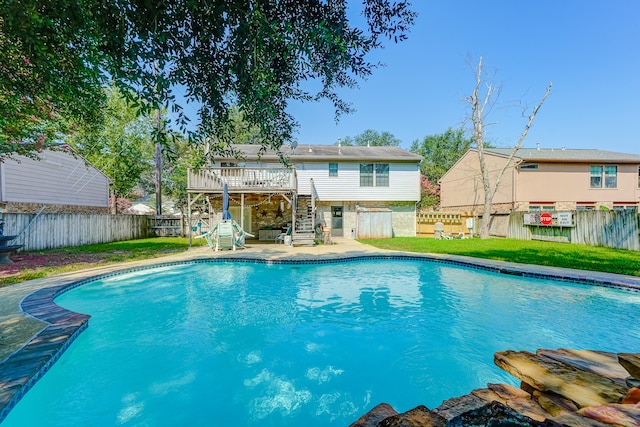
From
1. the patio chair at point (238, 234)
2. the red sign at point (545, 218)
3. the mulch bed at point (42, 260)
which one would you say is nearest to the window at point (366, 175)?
the patio chair at point (238, 234)

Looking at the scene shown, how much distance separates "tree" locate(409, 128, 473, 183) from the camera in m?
35.5

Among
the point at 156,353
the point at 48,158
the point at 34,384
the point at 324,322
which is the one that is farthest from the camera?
the point at 48,158

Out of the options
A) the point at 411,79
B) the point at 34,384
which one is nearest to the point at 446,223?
the point at 411,79

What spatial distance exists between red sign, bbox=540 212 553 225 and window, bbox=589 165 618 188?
7711 millimetres

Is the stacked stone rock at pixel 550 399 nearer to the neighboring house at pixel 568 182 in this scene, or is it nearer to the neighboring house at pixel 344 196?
the neighboring house at pixel 344 196

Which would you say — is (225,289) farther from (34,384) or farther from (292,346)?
(34,384)

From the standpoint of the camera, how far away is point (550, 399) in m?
1.74

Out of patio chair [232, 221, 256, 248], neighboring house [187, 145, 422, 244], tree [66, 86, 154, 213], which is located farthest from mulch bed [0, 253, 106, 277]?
tree [66, 86, 154, 213]

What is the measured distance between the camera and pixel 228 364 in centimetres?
417

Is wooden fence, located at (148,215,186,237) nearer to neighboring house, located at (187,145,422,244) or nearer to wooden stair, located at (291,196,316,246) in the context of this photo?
neighboring house, located at (187,145,422,244)

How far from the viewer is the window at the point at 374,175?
57.9 feet

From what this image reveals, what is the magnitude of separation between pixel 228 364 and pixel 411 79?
1657 centimetres

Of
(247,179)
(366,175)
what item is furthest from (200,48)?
(366,175)

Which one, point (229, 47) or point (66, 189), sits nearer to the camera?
point (229, 47)
